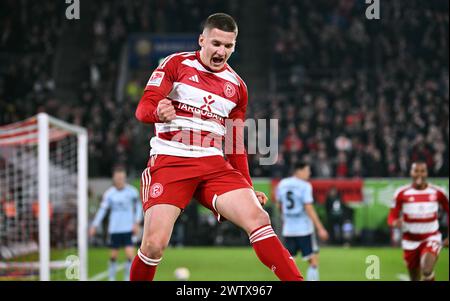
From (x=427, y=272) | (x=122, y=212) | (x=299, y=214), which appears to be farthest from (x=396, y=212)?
(x=122, y=212)

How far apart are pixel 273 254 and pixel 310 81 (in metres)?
17.5

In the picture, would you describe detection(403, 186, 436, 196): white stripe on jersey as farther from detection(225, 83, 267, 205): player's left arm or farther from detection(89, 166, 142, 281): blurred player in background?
detection(89, 166, 142, 281): blurred player in background

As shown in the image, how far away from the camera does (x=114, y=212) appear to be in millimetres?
11555

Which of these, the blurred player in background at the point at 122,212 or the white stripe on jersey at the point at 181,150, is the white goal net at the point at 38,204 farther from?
the white stripe on jersey at the point at 181,150

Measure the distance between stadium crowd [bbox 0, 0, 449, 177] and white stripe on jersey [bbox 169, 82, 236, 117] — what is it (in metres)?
12.5

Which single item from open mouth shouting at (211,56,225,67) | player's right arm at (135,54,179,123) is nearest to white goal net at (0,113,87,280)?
player's right arm at (135,54,179,123)

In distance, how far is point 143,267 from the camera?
16.0 ft

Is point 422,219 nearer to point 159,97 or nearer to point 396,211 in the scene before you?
point 396,211

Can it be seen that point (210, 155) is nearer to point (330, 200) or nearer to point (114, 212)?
point (114, 212)

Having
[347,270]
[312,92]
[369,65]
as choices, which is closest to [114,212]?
[347,270]

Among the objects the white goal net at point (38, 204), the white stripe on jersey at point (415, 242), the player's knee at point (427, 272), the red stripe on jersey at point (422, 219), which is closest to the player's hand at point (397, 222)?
the red stripe on jersey at point (422, 219)

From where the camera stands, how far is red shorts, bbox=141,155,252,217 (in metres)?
4.87

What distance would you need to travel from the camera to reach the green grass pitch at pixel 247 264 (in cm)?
1166
